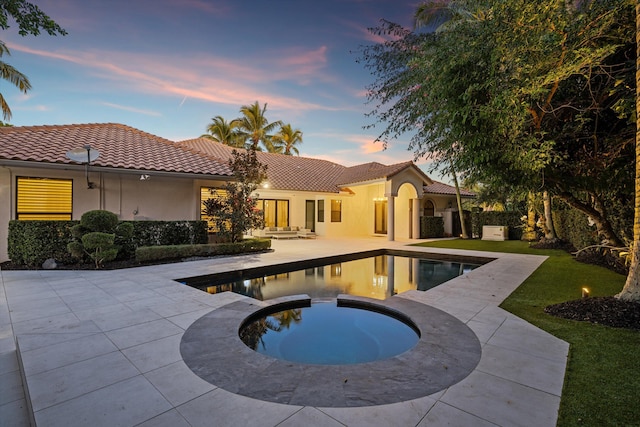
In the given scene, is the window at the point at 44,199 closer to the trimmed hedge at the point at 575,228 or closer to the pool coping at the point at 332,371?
the pool coping at the point at 332,371

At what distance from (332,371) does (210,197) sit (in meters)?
12.3

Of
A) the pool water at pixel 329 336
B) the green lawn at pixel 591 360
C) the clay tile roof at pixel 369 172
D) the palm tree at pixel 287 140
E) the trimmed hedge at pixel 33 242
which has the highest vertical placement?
the palm tree at pixel 287 140

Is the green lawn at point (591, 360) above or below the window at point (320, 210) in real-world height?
below

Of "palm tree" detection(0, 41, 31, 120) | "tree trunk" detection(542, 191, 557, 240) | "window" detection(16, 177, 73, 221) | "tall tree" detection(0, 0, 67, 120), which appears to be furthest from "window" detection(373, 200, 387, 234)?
"palm tree" detection(0, 41, 31, 120)

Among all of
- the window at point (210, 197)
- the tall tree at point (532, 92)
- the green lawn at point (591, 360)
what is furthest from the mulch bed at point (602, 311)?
the window at point (210, 197)

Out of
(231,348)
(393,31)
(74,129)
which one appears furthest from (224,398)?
(74,129)

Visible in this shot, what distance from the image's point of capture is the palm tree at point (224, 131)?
35.0 m

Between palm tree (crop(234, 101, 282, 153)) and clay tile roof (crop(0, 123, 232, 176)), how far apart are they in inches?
782

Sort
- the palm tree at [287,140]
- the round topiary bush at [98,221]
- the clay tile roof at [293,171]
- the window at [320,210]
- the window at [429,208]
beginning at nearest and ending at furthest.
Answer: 1. the round topiary bush at [98,221]
2. the clay tile roof at [293,171]
3. the window at [320,210]
4. the window at [429,208]
5. the palm tree at [287,140]

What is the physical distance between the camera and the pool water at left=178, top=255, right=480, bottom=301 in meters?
8.14

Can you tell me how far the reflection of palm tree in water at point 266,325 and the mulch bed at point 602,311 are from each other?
4.77m

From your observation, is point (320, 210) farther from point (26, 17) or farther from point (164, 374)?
point (164, 374)

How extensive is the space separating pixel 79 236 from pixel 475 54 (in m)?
11.9

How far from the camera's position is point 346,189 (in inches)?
883
